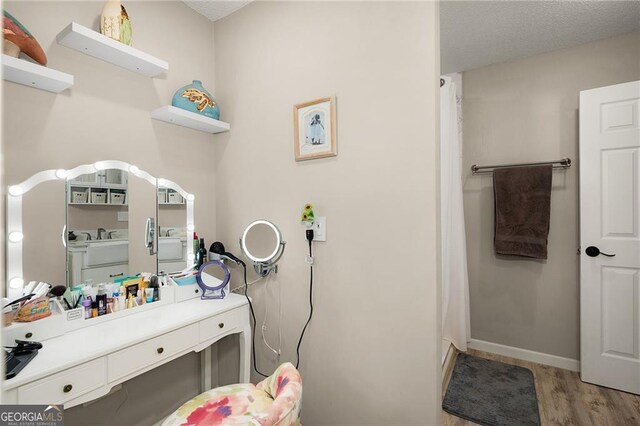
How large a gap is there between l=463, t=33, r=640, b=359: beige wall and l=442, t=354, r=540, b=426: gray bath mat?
37 centimetres

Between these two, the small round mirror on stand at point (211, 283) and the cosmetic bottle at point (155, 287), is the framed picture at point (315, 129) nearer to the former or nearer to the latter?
the small round mirror on stand at point (211, 283)

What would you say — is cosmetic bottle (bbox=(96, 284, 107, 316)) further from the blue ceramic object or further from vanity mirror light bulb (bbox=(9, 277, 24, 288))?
the blue ceramic object

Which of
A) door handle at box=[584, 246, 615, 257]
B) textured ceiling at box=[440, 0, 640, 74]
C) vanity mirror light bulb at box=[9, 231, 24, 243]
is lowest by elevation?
door handle at box=[584, 246, 615, 257]

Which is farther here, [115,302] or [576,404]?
[576,404]

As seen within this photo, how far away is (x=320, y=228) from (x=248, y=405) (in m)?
0.87

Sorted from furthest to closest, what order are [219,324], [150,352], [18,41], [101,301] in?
[219,324], [101,301], [150,352], [18,41]

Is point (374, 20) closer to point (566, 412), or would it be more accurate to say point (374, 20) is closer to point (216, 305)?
point (216, 305)

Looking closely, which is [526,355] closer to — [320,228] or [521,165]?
[521,165]

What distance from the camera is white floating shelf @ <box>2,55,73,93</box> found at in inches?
47.8

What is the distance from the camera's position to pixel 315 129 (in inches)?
66.3

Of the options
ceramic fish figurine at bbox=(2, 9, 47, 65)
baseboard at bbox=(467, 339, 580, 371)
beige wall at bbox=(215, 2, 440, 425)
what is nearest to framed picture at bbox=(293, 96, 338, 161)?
beige wall at bbox=(215, 2, 440, 425)

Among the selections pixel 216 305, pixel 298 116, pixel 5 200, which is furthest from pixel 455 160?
pixel 5 200

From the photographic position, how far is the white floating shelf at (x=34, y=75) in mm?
1213

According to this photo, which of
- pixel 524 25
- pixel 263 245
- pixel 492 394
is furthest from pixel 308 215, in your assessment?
pixel 524 25
